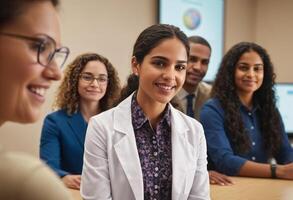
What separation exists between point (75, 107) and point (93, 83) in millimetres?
184

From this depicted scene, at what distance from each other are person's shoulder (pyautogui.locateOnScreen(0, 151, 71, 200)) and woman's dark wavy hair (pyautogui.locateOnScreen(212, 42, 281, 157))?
186cm

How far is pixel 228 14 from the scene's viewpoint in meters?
4.31

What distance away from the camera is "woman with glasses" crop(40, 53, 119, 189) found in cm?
240

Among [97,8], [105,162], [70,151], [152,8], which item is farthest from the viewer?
[152,8]

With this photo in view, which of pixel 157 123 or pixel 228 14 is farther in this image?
pixel 228 14

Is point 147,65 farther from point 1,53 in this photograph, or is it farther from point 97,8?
point 97,8

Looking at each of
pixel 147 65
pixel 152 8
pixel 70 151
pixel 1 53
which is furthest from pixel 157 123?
pixel 152 8

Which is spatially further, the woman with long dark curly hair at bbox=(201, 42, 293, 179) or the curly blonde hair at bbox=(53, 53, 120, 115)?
the curly blonde hair at bbox=(53, 53, 120, 115)

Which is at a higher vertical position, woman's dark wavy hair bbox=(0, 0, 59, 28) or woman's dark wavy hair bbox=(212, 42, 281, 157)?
woman's dark wavy hair bbox=(0, 0, 59, 28)

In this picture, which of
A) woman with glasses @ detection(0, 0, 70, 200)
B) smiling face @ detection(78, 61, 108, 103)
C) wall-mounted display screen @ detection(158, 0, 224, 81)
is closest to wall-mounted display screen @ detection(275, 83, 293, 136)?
wall-mounted display screen @ detection(158, 0, 224, 81)

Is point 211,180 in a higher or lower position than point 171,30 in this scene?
lower

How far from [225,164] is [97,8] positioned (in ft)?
5.08

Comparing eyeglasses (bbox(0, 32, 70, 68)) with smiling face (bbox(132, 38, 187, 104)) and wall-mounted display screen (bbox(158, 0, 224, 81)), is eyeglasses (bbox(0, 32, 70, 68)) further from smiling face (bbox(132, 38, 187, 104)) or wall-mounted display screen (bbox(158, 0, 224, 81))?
wall-mounted display screen (bbox(158, 0, 224, 81))

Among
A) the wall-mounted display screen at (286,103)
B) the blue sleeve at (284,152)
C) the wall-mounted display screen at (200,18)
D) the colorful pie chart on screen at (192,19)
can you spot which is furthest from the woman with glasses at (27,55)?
the wall-mounted display screen at (286,103)
